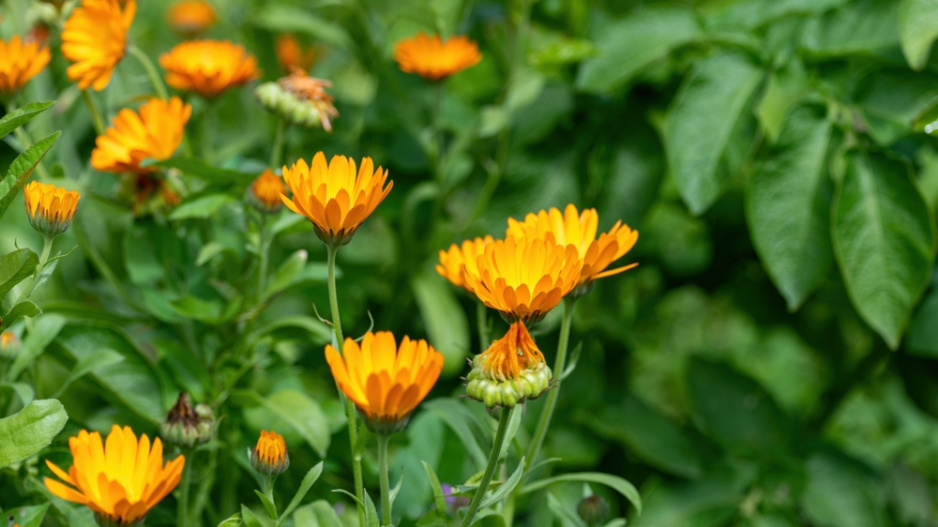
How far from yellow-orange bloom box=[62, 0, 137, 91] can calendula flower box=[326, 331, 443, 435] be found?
1.48 ft

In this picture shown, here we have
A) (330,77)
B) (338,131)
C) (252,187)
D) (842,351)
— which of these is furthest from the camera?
(330,77)

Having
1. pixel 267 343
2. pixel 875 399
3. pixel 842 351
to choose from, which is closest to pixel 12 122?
pixel 267 343

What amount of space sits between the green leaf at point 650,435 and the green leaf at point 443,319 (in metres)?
0.20

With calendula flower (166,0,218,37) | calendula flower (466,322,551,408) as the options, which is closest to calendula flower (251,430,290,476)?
calendula flower (466,322,551,408)

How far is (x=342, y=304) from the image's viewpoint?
3.73 ft

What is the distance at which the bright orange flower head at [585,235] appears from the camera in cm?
65

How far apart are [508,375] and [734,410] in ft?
2.55

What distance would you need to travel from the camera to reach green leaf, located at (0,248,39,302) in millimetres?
613

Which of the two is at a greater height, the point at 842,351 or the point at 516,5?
the point at 516,5

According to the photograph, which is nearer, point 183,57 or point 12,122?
point 12,122

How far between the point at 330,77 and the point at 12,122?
971 mm

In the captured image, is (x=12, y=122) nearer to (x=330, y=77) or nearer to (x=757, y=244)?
(x=757, y=244)

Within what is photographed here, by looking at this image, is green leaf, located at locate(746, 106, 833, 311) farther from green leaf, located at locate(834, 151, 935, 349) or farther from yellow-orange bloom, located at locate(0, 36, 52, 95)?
yellow-orange bloom, located at locate(0, 36, 52, 95)

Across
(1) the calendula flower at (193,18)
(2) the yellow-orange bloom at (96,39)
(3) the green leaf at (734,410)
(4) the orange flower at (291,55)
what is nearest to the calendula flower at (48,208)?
(2) the yellow-orange bloom at (96,39)
